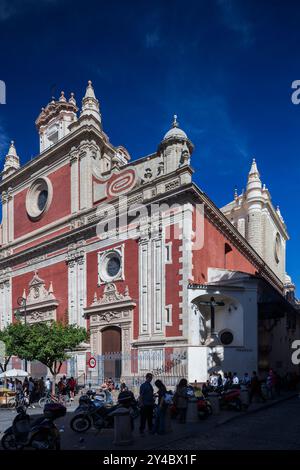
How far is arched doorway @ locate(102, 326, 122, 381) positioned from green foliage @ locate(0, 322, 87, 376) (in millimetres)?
1963

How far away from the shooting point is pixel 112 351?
25.4 meters

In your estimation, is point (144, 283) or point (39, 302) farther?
point (39, 302)

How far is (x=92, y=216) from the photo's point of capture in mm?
27922

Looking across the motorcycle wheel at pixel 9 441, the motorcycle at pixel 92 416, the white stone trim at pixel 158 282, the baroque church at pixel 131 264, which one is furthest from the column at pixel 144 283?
the motorcycle wheel at pixel 9 441

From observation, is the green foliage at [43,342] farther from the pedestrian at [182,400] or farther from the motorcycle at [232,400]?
the pedestrian at [182,400]

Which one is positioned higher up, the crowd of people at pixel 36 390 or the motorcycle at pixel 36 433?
the motorcycle at pixel 36 433

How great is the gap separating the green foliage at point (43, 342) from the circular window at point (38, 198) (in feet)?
34.5

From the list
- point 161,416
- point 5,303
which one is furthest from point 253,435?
point 5,303

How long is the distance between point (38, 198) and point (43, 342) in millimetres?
13934

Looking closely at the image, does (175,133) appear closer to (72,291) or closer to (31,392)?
(72,291)

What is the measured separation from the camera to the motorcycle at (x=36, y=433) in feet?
29.1

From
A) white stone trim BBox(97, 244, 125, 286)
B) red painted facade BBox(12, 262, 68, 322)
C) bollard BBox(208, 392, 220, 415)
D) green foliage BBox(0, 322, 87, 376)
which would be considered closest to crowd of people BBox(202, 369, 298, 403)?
bollard BBox(208, 392, 220, 415)

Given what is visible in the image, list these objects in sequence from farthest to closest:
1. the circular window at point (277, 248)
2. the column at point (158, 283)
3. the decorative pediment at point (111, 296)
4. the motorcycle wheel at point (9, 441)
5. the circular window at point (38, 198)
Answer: the circular window at point (277, 248), the circular window at point (38, 198), the decorative pediment at point (111, 296), the column at point (158, 283), the motorcycle wheel at point (9, 441)

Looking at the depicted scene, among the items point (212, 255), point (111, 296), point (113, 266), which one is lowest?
point (111, 296)
